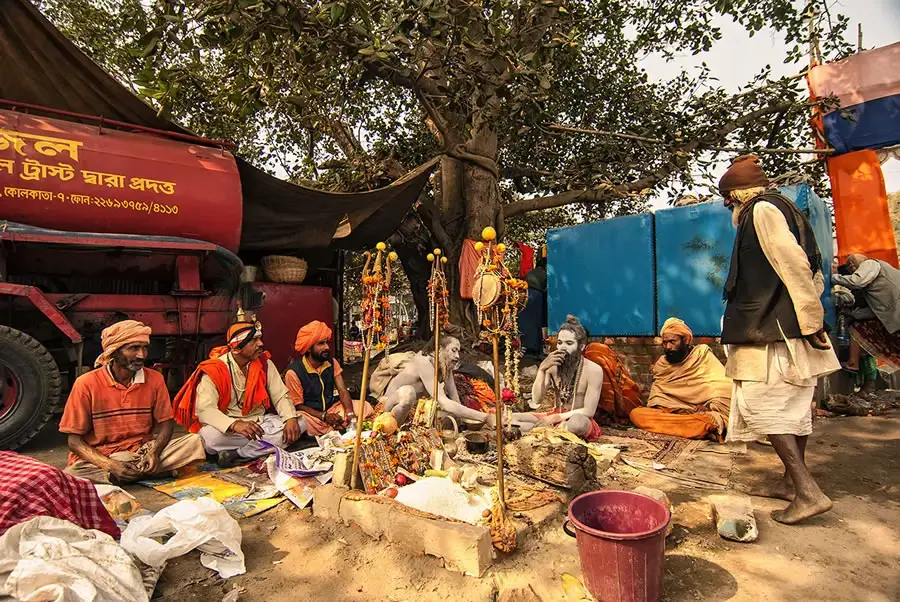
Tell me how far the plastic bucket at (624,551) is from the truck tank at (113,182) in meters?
5.15

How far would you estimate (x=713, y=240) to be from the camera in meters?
6.82

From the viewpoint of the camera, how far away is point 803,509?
2.92 meters

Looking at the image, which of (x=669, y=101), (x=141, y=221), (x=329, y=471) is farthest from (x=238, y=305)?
(x=669, y=101)

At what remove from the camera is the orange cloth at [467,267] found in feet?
26.9

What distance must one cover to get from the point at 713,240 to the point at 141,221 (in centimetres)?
678

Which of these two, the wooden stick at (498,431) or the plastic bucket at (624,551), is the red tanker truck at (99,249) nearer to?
the wooden stick at (498,431)

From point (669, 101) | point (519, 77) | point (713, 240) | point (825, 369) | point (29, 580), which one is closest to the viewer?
point (29, 580)

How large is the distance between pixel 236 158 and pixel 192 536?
486 centimetres

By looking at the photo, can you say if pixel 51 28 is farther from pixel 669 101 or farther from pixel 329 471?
pixel 669 101

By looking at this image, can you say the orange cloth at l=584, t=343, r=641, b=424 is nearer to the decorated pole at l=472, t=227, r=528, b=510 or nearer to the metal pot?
the metal pot

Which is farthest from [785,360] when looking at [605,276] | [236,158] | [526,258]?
[526,258]

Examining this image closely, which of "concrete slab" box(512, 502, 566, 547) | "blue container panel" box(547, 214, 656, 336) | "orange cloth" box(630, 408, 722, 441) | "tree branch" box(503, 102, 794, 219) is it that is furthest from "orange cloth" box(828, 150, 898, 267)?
"concrete slab" box(512, 502, 566, 547)

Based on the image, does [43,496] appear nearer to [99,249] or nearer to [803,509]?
[803,509]

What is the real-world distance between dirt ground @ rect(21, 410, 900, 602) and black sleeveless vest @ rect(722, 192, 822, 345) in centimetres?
107
